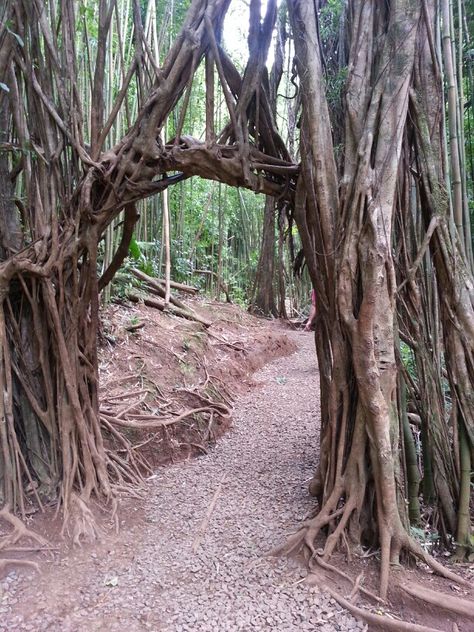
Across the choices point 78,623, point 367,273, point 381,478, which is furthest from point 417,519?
point 78,623

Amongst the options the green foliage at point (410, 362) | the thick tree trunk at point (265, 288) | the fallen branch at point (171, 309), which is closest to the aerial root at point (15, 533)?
the green foliage at point (410, 362)

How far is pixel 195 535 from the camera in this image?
281 cm

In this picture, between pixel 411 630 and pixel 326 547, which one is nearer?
pixel 411 630

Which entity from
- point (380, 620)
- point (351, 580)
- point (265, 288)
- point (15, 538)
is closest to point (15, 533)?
point (15, 538)

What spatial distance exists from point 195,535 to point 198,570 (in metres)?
0.37

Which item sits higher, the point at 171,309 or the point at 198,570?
the point at 171,309

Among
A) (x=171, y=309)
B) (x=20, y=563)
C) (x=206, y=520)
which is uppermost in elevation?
(x=171, y=309)

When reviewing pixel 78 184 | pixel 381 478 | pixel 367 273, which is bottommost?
pixel 381 478

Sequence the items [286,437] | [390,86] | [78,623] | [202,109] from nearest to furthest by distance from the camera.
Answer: [78,623]
[390,86]
[286,437]
[202,109]

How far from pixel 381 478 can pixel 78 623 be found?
147cm

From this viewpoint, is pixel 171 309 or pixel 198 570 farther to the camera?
pixel 171 309

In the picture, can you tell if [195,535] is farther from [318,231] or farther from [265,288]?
[265,288]

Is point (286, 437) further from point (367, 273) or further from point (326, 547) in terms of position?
point (367, 273)

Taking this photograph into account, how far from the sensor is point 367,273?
2375 millimetres
